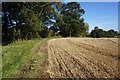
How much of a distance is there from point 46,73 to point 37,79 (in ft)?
1.32

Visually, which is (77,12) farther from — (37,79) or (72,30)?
(37,79)

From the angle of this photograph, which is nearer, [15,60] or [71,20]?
[15,60]

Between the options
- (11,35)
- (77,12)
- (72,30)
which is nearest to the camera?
(11,35)

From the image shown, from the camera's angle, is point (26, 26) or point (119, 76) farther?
point (26, 26)

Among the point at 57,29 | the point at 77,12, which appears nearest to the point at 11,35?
the point at 57,29

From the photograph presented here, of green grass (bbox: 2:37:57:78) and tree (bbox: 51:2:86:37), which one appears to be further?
tree (bbox: 51:2:86:37)

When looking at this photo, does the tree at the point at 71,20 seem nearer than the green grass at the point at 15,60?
No

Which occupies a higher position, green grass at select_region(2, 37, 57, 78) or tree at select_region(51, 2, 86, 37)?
tree at select_region(51, 2, 86, 37)

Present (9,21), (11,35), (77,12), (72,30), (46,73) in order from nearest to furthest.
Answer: (46,73) < (11,35) < (9,21) < (72,30) < (77,12)

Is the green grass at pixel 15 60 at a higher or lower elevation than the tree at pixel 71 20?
lower

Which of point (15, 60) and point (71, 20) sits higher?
point (71, 20)

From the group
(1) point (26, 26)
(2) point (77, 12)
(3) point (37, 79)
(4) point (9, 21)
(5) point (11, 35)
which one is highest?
(2) point (77, 12)

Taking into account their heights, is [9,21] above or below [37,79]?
above

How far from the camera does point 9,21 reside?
12.5 m
